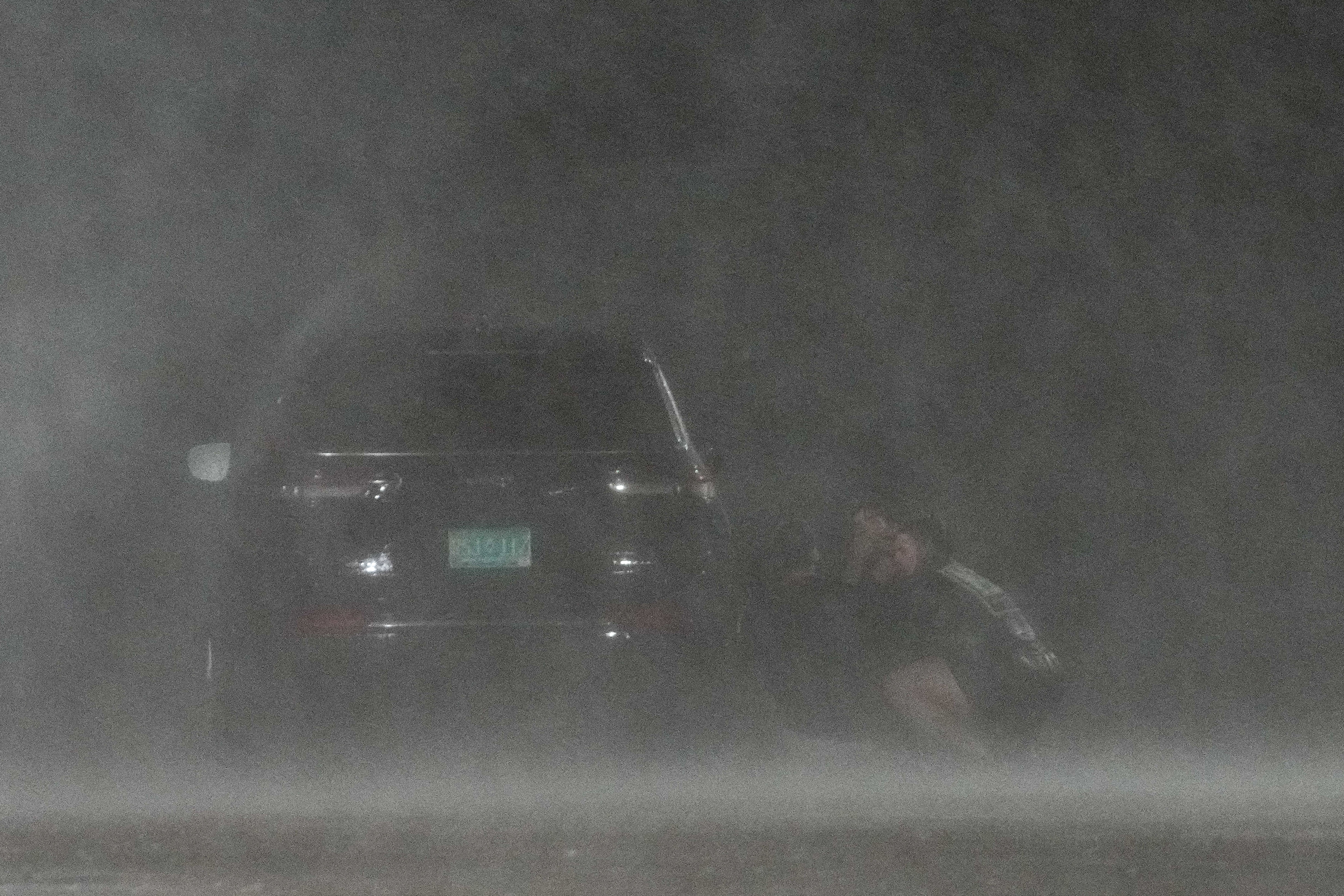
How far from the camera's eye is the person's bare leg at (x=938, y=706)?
25.0ft

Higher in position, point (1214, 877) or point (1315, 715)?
point (1214, 877)

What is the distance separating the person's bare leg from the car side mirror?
8.60ft

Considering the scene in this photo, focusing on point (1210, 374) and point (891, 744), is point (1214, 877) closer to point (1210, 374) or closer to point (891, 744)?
point (891, 744)

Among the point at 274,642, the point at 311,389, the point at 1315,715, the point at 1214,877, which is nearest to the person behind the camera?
the point at 1214,877

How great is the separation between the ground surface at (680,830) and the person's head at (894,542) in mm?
747

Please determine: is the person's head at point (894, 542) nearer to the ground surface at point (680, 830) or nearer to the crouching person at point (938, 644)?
the crouching person at point (938, 644)

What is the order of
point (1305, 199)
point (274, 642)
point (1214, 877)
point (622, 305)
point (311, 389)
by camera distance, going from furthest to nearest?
1. point (622, 305)
2. point (1305, 199)
3. point (311, 389)
4. point (274, 642)
5. point (1214, 877)

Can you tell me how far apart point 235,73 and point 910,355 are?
613 centimetres

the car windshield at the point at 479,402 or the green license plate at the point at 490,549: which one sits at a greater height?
the car windshield at the point at 479,402

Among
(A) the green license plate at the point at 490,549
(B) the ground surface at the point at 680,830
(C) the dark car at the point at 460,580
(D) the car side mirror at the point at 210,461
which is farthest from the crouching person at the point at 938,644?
(D) the car side mirror at the point at 210,461

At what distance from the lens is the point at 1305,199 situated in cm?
1482

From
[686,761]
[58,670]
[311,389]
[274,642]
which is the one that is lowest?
[58,670]

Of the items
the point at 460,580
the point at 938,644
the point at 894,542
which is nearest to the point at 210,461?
the point at 460,580

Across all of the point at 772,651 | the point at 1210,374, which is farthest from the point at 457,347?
the point at 1210,374
